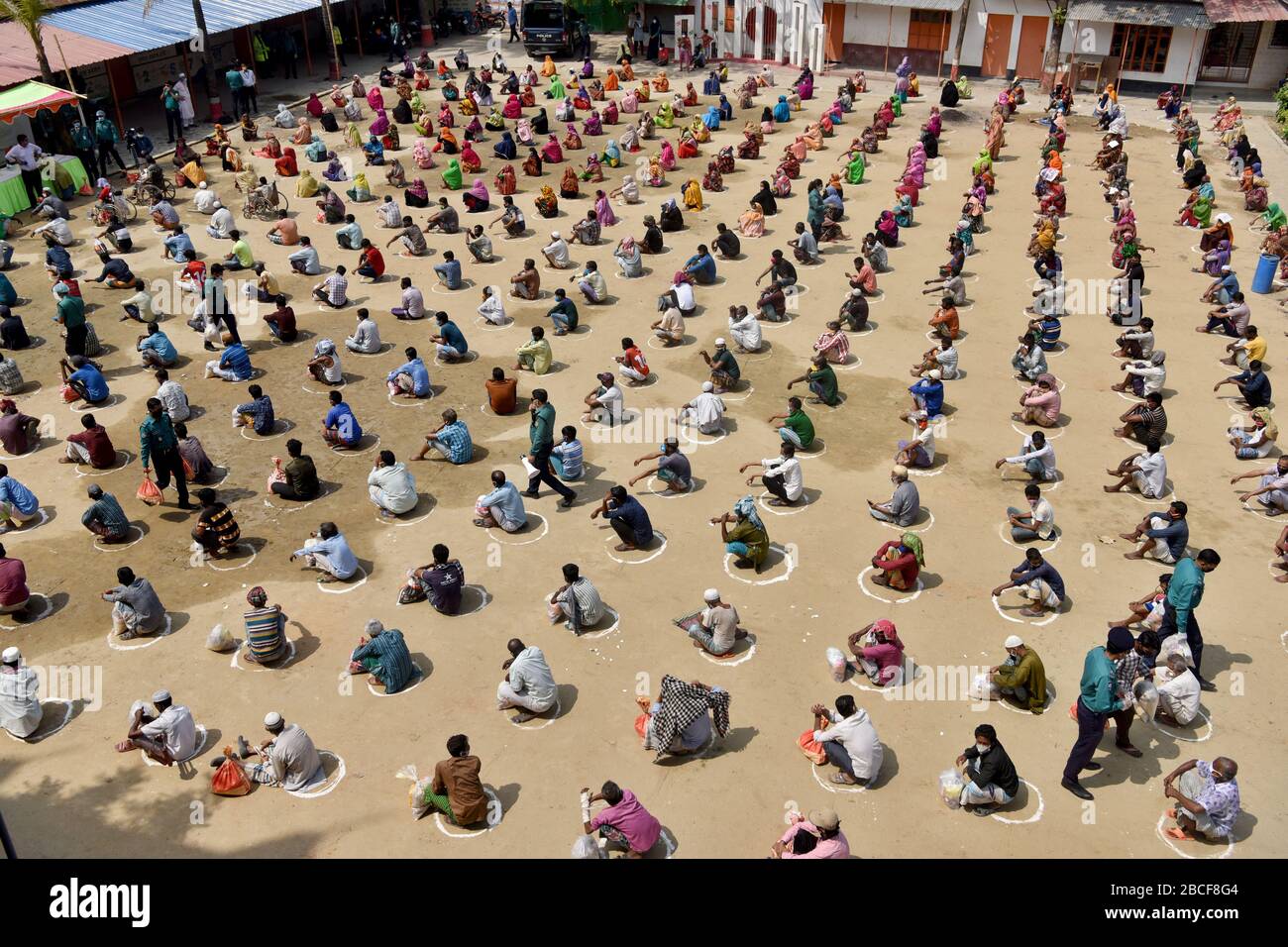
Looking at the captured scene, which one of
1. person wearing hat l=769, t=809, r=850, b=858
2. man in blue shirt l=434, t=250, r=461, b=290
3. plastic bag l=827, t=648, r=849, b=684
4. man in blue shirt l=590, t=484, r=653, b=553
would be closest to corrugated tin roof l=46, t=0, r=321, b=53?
man in blue shirt l=434, t=250, r=461, b=290

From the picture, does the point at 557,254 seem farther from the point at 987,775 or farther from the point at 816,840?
the point at 816,840

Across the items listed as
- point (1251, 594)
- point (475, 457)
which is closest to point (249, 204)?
point (475, 457)

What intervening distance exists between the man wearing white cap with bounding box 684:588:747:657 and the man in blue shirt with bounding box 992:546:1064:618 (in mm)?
4047

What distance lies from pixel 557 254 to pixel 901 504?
1282cm

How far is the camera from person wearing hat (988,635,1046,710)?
13.4m

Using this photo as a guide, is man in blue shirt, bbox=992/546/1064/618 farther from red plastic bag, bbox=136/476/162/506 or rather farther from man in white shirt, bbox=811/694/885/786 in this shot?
red plastic bag, bbox=136/476/162/506

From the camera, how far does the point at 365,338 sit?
22.8 meters

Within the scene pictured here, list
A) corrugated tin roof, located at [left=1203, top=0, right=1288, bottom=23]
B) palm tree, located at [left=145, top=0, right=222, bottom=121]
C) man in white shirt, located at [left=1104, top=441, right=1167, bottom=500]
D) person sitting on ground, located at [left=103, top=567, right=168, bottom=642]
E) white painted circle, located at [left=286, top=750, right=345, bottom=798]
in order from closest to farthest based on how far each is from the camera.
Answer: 1. white painted circle, located at [left=286, top=750, right=345, bottom=798]
2. person sitting on ground, located at [left=103, top=567, right=168, bottom=642]
3. man in white shirt, located at [left=1104, top=441, right=1167, bottom=500]
4. palm tree, located at [left=145, top=0, right=222, bottom=121]
5. corrugated tin roof, located at [left=1203, top=0, right=1288, bottom=23]

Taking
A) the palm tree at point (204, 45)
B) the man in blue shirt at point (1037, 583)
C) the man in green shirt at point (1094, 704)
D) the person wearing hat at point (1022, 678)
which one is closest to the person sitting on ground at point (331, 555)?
the person wearing hat at point (1022, 678)

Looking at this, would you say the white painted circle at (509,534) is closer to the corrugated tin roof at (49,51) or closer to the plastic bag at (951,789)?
the plastic bag at (951,789)

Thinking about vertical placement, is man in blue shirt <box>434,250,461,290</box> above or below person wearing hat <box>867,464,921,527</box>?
above

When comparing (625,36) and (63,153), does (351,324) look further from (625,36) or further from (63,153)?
(625,36)

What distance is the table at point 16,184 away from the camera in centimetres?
2964
